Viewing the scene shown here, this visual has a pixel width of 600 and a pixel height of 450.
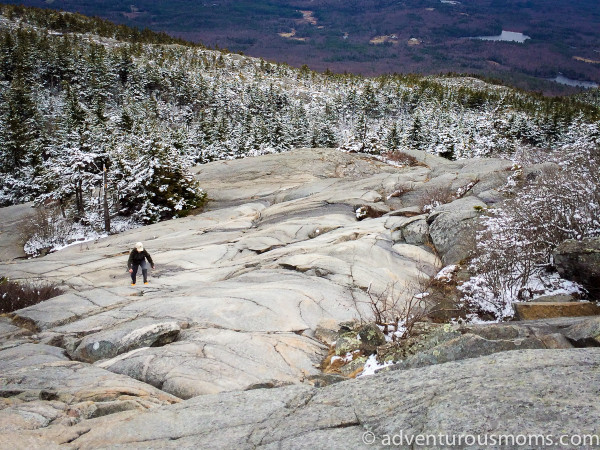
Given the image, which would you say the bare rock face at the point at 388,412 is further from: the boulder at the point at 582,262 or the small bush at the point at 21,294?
the small bush at the point at 21,294

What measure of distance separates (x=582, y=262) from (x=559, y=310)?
5.46 ft

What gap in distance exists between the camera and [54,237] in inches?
1156

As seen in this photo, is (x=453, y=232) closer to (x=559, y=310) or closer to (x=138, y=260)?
(x=559, y=310)

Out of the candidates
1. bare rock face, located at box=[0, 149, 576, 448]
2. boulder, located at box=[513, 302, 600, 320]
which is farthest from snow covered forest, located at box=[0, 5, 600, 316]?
bare rock face, located at box=[0, 149, 576, 448]

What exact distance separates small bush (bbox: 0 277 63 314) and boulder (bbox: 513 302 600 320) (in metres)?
13.9

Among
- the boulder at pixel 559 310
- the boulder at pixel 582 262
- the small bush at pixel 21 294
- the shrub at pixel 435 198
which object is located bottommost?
the small bush at pixel 21 294

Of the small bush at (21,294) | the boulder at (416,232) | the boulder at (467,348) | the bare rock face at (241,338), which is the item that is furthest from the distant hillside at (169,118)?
the boulder at (467,348)

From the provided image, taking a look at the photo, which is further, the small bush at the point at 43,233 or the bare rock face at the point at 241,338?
the small bush at the point at 43,233

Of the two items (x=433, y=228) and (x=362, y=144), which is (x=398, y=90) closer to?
(x=362, y=144)

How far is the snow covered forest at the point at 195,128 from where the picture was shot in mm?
12211

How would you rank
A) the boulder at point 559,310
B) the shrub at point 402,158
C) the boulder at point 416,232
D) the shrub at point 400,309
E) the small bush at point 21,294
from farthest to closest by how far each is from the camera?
the shrub at point 402,158 < the boulder at point 416,232 < the small bush at point 21,294 < the boulder at point 559,310 < the shrub at point 400,309

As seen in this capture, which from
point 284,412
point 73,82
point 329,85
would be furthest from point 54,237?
point 329,85

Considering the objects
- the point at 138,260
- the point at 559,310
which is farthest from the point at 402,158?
the point at 559,310

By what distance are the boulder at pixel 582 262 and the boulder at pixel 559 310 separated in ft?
3.16
